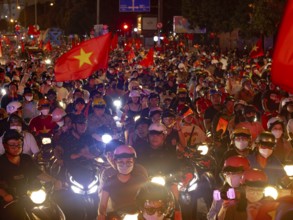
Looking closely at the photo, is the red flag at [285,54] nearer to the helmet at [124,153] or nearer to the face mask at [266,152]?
the helmet at [124,153]

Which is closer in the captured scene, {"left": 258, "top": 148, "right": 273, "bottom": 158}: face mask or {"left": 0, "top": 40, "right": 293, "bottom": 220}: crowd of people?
{"left": 0, "top": 40, "right": 293, "bottom": 220}: crowd of people

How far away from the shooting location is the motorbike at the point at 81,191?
8367 mm

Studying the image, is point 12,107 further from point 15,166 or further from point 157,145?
point 15,166

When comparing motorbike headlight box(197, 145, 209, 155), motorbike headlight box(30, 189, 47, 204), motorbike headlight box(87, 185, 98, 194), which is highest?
motorbike headlight box(30, 189, 47, 204)

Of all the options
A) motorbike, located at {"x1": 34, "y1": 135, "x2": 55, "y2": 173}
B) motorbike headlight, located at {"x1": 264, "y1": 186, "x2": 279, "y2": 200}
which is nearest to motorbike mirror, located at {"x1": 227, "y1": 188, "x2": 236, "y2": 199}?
motorbike headlight, located at {"x1": 264, "y1": 186, "x2": 279, "y2": 200}

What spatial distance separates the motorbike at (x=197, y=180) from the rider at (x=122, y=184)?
241cm

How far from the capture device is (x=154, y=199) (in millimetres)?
5074

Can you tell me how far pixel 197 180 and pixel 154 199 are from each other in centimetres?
429

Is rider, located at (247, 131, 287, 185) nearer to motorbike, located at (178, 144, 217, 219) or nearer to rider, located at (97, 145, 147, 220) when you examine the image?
motorbike, located at (178, 144, 217, 219)

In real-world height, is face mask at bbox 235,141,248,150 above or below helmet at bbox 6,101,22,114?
above

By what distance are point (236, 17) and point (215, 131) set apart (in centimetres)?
3441

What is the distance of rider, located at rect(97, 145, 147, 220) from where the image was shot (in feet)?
21.9

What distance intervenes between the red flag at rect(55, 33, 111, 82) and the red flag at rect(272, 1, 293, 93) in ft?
29.3

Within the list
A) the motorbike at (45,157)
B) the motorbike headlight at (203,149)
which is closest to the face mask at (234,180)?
the motorbike headlight at (203,149)
